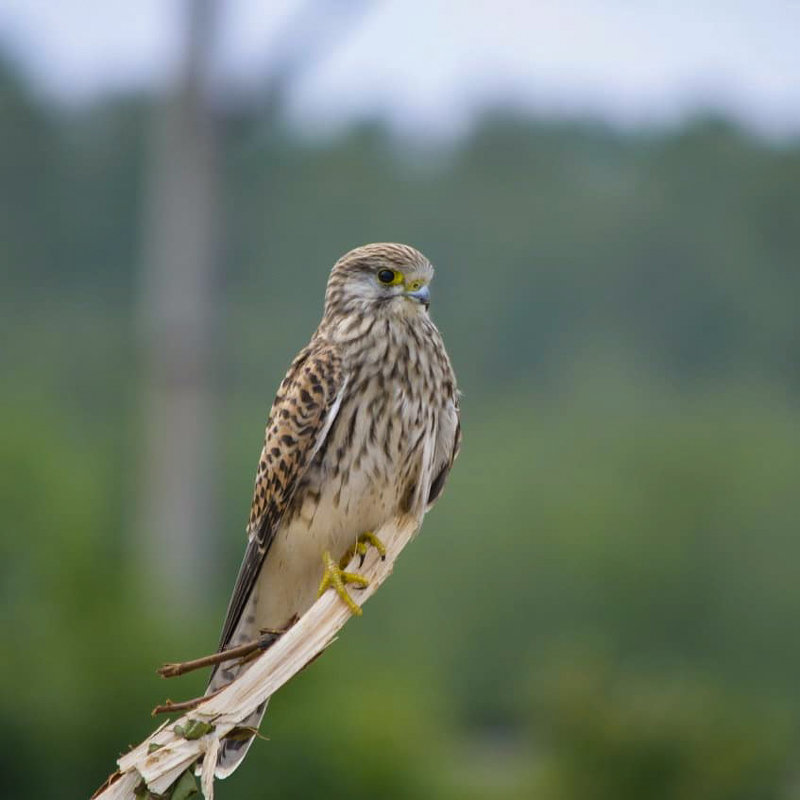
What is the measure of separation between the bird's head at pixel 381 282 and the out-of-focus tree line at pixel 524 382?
6.37 metres

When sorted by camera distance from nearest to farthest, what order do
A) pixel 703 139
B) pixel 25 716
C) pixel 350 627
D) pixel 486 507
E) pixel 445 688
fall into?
pixel 25 716, pixel 350 627, pixel 445 688, pixel 486 507, pixel 703 139

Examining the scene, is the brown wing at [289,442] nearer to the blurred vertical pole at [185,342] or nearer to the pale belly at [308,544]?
the pale belly at [308,544]

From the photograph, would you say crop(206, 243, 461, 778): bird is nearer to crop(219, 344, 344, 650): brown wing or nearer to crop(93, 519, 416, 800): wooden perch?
crop(219, 344, 344, 650): brown wing

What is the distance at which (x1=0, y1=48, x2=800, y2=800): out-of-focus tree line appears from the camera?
13.8 metres

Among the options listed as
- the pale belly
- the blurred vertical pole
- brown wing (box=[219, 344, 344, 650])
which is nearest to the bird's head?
brown wing (box=[219, 344, 344, 650])

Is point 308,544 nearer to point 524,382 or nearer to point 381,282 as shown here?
point 381,282

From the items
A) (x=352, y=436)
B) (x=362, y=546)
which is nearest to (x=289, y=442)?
(x=352, y=436)

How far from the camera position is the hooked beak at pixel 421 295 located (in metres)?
3.18

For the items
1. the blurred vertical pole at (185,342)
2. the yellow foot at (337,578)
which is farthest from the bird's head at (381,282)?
the blurred vertical pole at (185,342)

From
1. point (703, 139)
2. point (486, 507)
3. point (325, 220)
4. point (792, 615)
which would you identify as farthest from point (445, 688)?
point (703, 139)

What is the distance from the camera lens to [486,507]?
15055 millimetres

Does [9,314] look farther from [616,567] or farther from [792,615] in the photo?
[792,615]

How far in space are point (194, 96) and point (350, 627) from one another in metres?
5.67

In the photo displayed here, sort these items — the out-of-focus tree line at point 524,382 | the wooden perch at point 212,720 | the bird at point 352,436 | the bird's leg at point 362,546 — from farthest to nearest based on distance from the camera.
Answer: the out-of-focus tree line at point 524,382 → the bird at point 352,436 → the bird's leg at point 362,546 → the wooden perch at point 212,720
